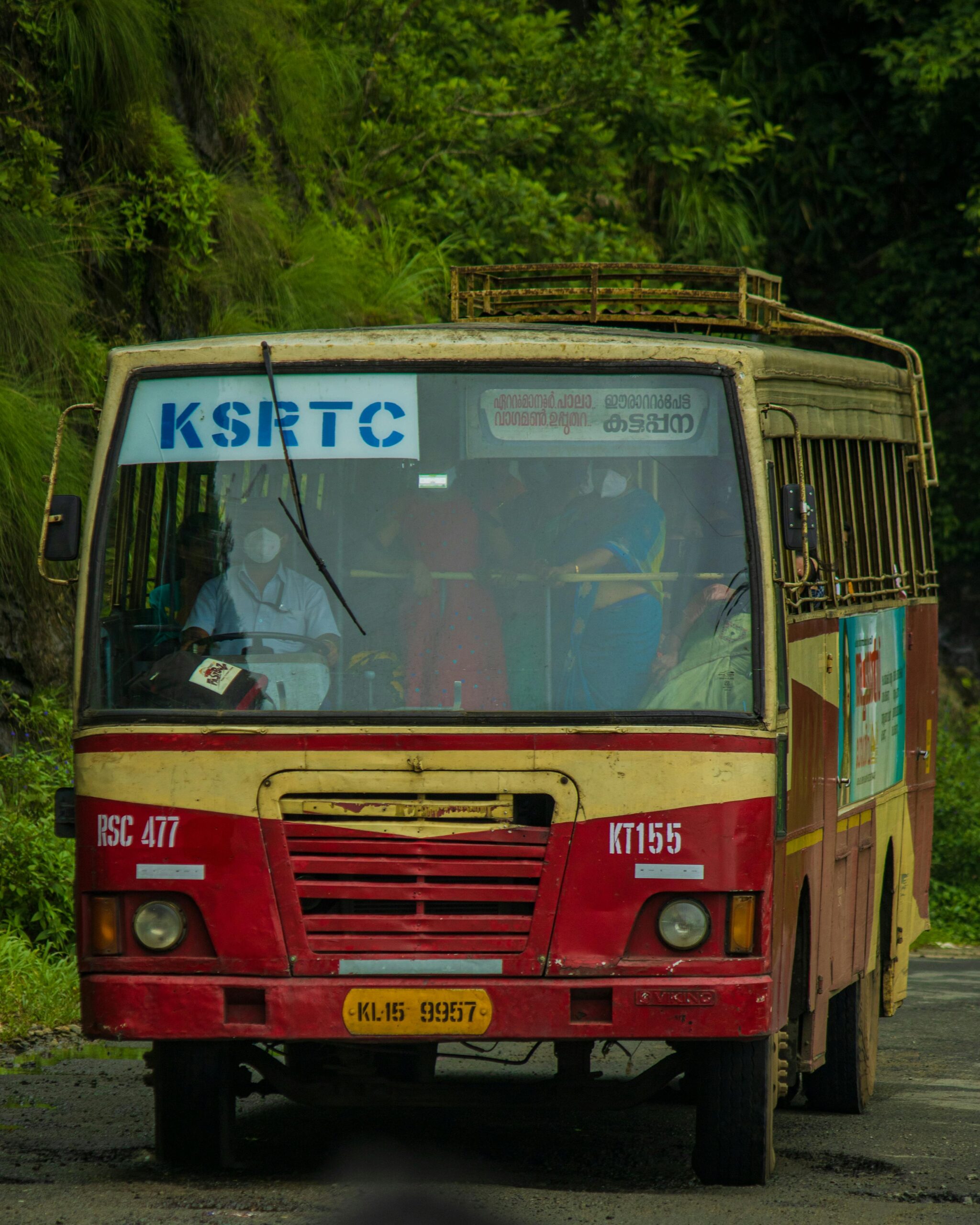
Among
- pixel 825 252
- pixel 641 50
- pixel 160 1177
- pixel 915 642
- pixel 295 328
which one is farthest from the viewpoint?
pixel 825 252

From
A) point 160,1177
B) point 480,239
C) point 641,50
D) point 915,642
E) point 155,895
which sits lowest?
point 160,1177

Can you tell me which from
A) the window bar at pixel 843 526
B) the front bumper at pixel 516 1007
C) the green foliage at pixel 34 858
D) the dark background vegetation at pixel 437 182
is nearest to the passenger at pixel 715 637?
the front bumper at pixel 516 1007

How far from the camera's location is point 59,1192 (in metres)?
6.20

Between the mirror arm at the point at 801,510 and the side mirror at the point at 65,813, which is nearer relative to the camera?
the mirror arm at the point at 801,510

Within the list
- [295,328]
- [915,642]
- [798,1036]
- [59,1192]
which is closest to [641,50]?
[295,328]

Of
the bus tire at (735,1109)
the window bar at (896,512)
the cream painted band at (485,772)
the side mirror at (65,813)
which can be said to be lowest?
the bus tire at (735,1109)

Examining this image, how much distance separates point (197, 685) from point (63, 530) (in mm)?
661

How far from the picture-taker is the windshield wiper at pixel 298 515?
6.18 m

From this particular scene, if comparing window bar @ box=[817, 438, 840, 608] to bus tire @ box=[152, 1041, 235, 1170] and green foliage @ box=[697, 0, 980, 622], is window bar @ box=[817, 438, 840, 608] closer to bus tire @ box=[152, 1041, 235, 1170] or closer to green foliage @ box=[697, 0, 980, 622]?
bus tire @ box=[152, 1041, 235, 1170]

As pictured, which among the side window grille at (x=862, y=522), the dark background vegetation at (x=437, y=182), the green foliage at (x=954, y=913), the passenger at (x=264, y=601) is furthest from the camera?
the green foliage at (x=954, y=913)

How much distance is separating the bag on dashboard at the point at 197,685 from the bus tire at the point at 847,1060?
332 cm

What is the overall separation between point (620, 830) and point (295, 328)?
9674 mm

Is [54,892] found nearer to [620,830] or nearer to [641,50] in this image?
[620,830]

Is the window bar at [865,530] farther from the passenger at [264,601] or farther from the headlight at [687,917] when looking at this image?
the passenger at [264,601]
